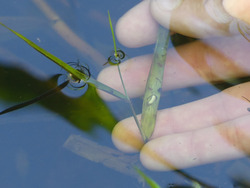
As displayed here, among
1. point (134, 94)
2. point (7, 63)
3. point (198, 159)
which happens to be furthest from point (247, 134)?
point (7, 63)

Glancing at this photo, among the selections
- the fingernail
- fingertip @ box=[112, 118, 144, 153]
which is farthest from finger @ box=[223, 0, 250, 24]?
fingertip @ box=[112, 118, 144, 153]

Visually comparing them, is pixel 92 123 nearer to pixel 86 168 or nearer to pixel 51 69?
pixel 86 168

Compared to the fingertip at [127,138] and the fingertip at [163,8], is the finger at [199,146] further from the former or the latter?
the fingertip at [163,8]

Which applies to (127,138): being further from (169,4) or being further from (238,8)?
(238,8)

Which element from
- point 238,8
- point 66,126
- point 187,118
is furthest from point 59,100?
point 238,8

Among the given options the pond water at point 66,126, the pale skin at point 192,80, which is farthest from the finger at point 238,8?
the pond water at point 66,126

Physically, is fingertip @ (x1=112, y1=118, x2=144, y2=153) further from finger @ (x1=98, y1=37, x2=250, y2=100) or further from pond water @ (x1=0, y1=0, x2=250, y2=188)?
finger @ (x1=98, y1=37, x2=250, y2=100)
